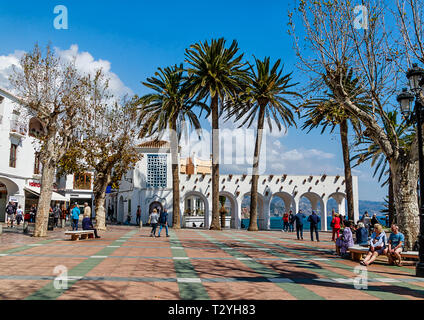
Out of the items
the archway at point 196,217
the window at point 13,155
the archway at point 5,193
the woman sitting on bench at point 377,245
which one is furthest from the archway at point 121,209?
the woman sitting on bench at point 377,245

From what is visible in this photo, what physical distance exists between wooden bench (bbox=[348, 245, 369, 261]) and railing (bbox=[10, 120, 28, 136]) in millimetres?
27348

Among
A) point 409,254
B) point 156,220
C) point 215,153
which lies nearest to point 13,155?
point 215,153

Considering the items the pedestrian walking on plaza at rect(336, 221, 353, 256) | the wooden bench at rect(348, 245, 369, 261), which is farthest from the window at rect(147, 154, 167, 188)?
the wooden bench at rect(348, 245, 369, 261)

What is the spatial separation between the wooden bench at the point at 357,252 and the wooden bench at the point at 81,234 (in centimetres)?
1144

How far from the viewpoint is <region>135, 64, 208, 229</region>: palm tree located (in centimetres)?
2847

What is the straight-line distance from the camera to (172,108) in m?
28.2

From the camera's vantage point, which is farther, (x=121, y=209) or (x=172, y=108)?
(x=121, y=209)

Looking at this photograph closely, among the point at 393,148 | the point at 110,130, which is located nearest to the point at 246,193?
the point at 110,130

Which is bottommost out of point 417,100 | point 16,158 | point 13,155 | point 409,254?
point 409,254

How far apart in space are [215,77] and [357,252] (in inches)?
753

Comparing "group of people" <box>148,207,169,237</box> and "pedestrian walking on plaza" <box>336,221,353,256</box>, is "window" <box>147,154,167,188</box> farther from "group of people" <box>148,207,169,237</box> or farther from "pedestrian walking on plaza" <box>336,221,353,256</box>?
"pedestrian walking on plaza" <box>336,221,353,256</box>

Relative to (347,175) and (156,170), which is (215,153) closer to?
(156,170)
